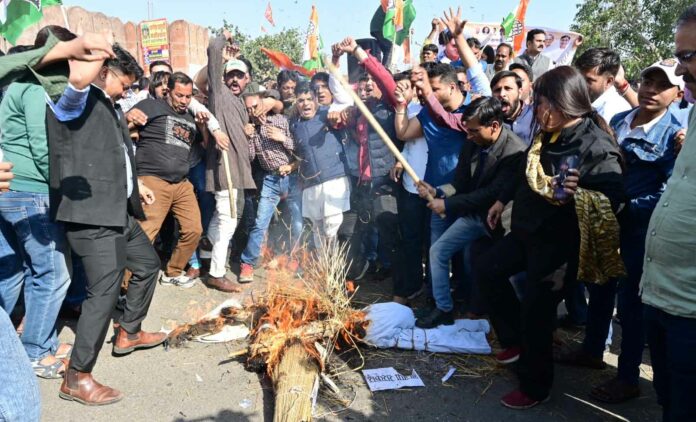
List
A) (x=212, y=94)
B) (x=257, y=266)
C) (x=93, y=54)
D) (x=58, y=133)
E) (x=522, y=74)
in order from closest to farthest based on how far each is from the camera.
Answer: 1. (x=93, y=54)
2. (x=58, y=133)
3. (x=522, y=74)
4. (x=212, y=94)
5. (x=257, y=266)

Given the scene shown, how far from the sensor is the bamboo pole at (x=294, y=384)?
2855mm

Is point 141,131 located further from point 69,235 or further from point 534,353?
point 534,353

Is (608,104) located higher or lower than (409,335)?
higher

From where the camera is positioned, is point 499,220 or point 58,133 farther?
point 499,220

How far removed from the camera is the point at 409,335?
400 centimetres

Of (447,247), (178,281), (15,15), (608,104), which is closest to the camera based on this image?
(447,247)

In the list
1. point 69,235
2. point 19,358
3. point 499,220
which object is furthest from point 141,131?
point 499,220

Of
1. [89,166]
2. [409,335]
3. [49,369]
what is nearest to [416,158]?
[409,335]

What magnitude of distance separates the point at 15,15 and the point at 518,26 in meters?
8.43

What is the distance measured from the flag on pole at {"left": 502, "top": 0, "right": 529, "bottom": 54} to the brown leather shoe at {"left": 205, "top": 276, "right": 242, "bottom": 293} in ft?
23.7

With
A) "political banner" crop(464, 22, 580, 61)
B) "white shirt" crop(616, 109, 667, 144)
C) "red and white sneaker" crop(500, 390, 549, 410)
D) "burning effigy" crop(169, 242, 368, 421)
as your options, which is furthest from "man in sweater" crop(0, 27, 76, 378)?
"political banner" crop(464, 22, 580, 61)

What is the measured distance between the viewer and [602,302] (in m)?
3.71

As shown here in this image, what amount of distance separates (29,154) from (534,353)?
3921 millimetres

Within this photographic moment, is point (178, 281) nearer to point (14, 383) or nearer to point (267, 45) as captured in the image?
point (14, 383)
